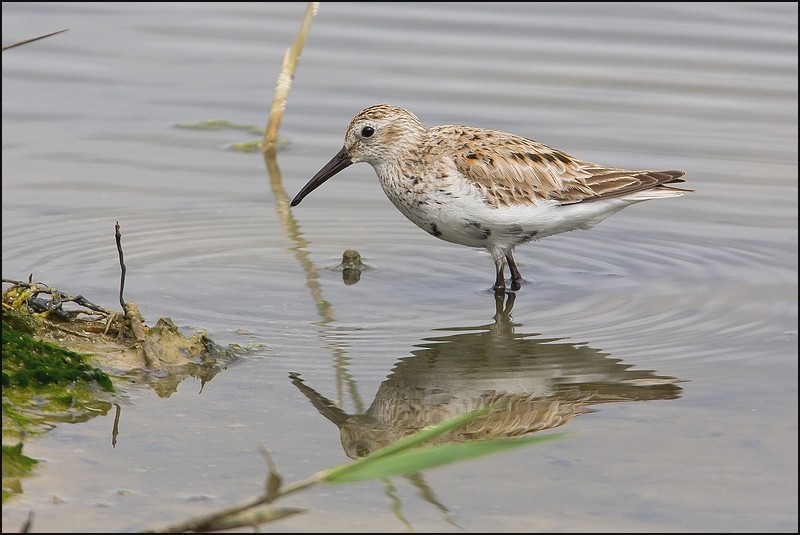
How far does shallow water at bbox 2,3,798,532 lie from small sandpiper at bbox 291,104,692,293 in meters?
0.43

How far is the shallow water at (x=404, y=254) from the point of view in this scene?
5.59m

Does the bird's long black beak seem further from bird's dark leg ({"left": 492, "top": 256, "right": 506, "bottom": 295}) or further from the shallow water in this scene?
bird's dark leg ({"left": 492, "top": 256, "right": 506, "bottom": 295})

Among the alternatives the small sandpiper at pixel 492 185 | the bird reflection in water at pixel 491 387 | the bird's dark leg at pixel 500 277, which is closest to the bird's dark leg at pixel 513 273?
the small sandpiper at pixel 492 185

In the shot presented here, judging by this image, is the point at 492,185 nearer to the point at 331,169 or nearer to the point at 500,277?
the point at 500,277

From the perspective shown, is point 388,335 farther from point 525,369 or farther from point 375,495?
point 375,495

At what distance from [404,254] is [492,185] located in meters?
1.16

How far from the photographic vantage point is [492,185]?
880cm

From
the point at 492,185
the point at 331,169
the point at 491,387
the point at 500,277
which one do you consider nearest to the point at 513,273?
the point at 500,277

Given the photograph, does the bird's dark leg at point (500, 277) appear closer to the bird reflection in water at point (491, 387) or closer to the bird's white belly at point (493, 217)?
the bird's white belly at point (493, 217)

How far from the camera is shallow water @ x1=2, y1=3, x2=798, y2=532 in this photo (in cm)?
559

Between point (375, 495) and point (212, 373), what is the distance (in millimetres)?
1737

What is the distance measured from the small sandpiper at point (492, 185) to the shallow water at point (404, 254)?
43 centimetres

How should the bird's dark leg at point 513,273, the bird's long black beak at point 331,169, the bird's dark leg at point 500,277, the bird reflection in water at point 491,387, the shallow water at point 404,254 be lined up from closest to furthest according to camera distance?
the shallow water at point 404,254 < the bird reflection in water at point 491,387 < the bird's dark leg at point 500,277 < the bird's dark leg at point 513,273 < the bird's long black beak at point 331,169

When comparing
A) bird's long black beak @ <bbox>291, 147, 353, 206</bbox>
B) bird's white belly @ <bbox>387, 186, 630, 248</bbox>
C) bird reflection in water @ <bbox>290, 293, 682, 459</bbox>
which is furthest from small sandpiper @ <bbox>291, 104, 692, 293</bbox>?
bird reflection in water @ <bbox>290, 293, 682, 459</bbox>
